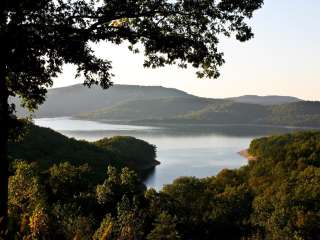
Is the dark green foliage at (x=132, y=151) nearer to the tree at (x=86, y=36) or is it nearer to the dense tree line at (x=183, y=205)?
the dense tree line at (x=183, y=205)

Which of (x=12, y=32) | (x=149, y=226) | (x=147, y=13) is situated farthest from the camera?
(x=149, y=226)

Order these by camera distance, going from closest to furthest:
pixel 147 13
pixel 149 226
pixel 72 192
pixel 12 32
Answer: pixel 12 32 < pixel 147 13 < pixel 149 226 < pixel 72 192

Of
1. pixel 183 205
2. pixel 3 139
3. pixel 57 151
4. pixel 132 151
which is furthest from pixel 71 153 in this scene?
pixel 3 139

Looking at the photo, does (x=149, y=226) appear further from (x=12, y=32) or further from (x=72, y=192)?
(x=12, y=32)

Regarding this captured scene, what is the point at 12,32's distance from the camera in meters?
15.8

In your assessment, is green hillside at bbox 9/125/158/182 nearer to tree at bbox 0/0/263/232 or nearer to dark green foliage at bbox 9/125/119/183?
dark green foliage at bbox 9/125/119/183

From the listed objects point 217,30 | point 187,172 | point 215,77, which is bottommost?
point 187,172

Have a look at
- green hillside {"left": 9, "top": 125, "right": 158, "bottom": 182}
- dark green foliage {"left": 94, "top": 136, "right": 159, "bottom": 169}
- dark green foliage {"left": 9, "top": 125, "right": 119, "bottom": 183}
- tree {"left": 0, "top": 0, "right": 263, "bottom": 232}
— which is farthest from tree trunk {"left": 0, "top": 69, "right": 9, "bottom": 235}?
dark green foliage {"left": 94, "top": 136, "right": 159, "bottom": 169}

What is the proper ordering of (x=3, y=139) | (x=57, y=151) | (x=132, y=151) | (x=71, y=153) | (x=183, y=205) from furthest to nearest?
(x=132, y=151)
(x=71, y=153)
(x=57, y=151)
(x=183, y=205)
(x=3, y=139)

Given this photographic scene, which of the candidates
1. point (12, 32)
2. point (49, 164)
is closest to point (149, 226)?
point (12, 32)

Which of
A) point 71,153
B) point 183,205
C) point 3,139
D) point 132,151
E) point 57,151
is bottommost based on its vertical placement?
point 132,151

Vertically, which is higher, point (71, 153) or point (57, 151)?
point (57, 151)

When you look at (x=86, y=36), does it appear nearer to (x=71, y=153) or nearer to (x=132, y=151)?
(x=71, y=153)

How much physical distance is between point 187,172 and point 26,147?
48.1 m
